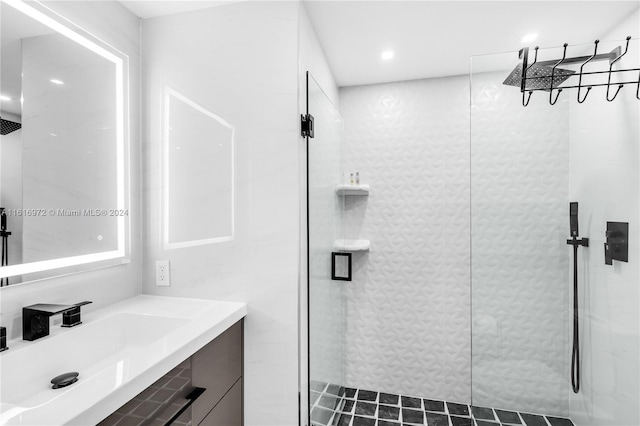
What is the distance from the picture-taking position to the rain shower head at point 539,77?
4.64 feet

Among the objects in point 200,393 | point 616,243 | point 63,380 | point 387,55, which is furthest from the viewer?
point 387,55

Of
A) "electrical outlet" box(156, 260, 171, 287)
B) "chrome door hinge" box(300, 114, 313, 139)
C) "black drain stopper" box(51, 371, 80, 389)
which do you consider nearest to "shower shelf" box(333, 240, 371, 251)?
"chrome door hinge" box(300, 114, 313, 139)

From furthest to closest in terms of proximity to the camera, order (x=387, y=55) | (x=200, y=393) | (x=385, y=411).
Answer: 1. (x=385, y=411)
2. (x=387, y=55)
3. (x=200, y=393)

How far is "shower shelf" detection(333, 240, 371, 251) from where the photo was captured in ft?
7.23

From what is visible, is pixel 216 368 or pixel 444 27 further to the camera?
pixel 444 27

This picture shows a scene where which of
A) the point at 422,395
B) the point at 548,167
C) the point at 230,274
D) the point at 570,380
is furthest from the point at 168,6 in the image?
the point at 422,395

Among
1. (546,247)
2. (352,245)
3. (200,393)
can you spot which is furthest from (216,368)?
(546,247)

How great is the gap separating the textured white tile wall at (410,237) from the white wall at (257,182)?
111 cm

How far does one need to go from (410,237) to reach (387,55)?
127 centimetres

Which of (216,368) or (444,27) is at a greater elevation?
(444,27)

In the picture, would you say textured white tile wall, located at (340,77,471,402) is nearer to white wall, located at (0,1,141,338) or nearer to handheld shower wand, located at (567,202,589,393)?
handheld shower wand, located at (567,202,589,393)

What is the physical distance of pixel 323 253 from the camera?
1.82 m

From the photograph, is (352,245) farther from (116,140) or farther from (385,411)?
(116,140)

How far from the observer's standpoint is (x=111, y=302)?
1.49 metres
